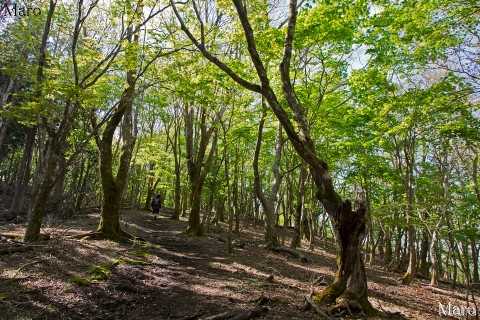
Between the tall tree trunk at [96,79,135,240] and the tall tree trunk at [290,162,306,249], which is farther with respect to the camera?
the tall tree trunk at [290,162,306,249]

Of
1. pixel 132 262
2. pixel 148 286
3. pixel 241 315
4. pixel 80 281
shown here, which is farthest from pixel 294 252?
pixel 80 281

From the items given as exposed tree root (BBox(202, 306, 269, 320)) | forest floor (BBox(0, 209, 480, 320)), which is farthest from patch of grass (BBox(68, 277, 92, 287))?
exposed tree root (BBox(202, 306, 269, 320))

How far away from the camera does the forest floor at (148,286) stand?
5270 mm

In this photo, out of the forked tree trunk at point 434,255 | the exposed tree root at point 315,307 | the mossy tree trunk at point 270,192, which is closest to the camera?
the exposed tree root at point 315,307

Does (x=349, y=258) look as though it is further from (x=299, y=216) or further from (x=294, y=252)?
(x=299, y=216)

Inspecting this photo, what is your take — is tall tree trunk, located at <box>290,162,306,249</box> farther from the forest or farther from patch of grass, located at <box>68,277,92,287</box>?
patch of grass, located at <box>68,277,92,287</box>

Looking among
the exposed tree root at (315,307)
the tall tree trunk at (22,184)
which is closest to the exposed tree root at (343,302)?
the exposed tree root at (315,307)

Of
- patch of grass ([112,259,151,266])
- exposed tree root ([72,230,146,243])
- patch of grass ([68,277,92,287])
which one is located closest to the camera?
patch of grass ([68,277,92,287])

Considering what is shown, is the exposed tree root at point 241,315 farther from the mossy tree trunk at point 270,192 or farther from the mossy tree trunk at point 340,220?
the mossy tree trunk at point 270,192

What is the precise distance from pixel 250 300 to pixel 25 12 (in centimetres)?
1281

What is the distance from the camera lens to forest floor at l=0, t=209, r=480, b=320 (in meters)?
5.27

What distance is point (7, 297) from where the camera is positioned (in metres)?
5.01

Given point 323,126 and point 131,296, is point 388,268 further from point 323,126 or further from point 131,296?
point 131,296

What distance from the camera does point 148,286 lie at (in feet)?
22.3
